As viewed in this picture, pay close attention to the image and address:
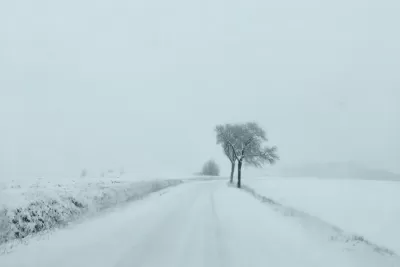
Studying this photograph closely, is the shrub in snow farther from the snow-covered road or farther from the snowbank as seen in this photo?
the snow-covered road

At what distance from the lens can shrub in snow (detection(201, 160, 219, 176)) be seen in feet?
351

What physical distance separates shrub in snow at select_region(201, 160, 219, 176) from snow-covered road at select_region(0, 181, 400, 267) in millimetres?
93804

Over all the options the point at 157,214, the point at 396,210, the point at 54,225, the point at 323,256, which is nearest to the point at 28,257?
the point at 54,225

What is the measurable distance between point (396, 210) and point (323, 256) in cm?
785

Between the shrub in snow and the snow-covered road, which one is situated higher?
the shrub in snow

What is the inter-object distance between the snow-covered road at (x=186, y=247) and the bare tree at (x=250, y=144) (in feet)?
106

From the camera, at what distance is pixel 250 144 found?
4541 cm

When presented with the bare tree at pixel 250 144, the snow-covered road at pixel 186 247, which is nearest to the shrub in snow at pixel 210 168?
the bare tree at pixel 250 144

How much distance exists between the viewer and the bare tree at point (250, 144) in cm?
4547

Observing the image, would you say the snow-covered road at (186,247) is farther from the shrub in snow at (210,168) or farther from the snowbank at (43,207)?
the shrub in snow at (210,168)

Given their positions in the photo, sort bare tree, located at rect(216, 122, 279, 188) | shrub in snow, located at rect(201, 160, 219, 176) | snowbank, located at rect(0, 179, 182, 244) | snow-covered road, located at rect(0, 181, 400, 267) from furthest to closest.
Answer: shrub in snow, located at rect(201, 160, 219, 176) < bare tree, located at rect(216, 122, 279, 188) < snowbank, located at rect(0, 179, 182, 244) < snow-covered road, located at rect(0, 181, 400, 267)

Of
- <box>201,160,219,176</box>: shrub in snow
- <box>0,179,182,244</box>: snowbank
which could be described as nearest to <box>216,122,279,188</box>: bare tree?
<box>0,179,182,244</box>: snowbank

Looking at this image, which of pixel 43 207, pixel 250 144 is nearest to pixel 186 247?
pixel 43 207

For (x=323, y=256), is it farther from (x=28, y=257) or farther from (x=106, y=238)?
(x=28, y=257)
